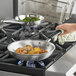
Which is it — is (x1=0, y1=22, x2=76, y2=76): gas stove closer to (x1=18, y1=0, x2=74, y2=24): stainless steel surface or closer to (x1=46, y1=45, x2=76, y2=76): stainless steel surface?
(x1=46, y1=45, x2=76, y2=76): stainless steel surface

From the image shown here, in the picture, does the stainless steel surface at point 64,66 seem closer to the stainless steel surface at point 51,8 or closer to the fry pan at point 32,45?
the fry pan at point 32,45

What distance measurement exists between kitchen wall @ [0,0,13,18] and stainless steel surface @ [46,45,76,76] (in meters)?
0.68

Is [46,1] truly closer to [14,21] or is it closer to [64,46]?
[14,21]

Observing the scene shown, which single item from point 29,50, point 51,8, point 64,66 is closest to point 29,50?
point 29,50

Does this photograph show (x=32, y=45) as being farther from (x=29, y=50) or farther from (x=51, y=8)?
(x=51, y=8)

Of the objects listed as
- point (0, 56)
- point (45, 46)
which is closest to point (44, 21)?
point (45, 46)

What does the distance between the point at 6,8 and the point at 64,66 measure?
2.68ft

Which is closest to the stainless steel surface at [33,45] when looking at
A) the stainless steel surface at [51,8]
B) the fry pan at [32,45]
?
the fry pan at [32,45]

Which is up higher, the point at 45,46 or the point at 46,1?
the point at 46,1

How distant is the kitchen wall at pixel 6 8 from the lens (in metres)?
1.44

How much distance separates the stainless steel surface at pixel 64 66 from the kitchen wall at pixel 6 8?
0.68 meters

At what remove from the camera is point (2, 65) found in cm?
79

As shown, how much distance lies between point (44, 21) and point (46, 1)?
0.51ft

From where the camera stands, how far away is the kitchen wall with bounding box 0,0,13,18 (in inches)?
56.7
